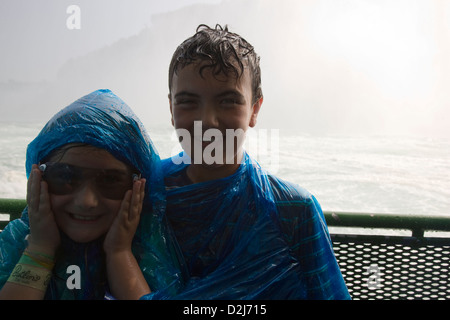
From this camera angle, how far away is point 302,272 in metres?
1.10

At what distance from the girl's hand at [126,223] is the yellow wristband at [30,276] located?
194 millimetres

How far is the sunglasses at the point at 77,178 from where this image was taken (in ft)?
3.35

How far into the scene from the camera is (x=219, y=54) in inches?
42.3

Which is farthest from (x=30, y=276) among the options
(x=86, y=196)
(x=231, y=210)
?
(x=231, y=210)

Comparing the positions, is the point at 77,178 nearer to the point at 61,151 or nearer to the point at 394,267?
the point at 61,151

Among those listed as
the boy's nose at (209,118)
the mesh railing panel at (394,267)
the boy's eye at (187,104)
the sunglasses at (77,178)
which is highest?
the boy's eye at (187,104)

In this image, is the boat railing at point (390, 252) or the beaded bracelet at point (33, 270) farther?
the boat railing at point (390, 252)

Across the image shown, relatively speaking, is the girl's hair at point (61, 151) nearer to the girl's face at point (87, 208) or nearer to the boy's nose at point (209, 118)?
the girl's face at point (87, 208)

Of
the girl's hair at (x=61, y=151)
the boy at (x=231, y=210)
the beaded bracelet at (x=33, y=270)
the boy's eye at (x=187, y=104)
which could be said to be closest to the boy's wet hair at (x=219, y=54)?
the boy at (x=231, y=210)

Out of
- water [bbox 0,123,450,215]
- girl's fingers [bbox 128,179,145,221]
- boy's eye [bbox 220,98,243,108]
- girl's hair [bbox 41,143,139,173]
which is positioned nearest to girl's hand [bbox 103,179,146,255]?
girl's fingers [bbox 128,179,145,221]
